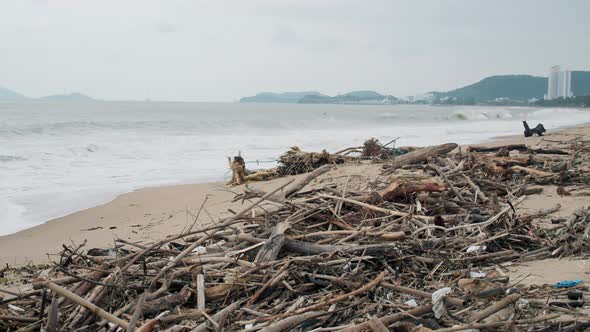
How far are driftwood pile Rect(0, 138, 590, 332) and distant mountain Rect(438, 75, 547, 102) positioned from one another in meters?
148

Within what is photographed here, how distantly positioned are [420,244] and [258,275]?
130 cm

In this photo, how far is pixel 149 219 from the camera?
7348mm

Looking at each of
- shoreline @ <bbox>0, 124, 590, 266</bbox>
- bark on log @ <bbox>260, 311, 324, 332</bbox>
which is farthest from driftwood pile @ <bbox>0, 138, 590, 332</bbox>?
shoreline @ <bbox>0, 124, 590, 266</bbox>

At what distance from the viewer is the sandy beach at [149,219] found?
17.7 feet

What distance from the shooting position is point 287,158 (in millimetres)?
10391

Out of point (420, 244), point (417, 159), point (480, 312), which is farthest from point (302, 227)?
point (417, 159)

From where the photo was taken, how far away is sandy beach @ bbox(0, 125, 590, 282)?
5.40 metres

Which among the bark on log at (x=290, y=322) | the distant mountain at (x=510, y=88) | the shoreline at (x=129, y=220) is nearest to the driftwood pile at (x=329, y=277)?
the bark on log at (x=290, y=322)

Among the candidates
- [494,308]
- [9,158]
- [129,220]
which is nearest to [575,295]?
[494,308]

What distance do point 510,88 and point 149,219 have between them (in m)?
155

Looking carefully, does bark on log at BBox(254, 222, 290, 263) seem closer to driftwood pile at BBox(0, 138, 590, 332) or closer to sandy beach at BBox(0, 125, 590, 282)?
driftwood pile at BBox(0, 138, 590, 332)

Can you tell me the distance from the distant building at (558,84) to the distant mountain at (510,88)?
153 inches

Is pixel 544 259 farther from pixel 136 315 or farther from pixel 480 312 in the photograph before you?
pixel 136 315

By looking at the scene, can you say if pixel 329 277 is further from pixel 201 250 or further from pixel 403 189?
pixel 403 189
